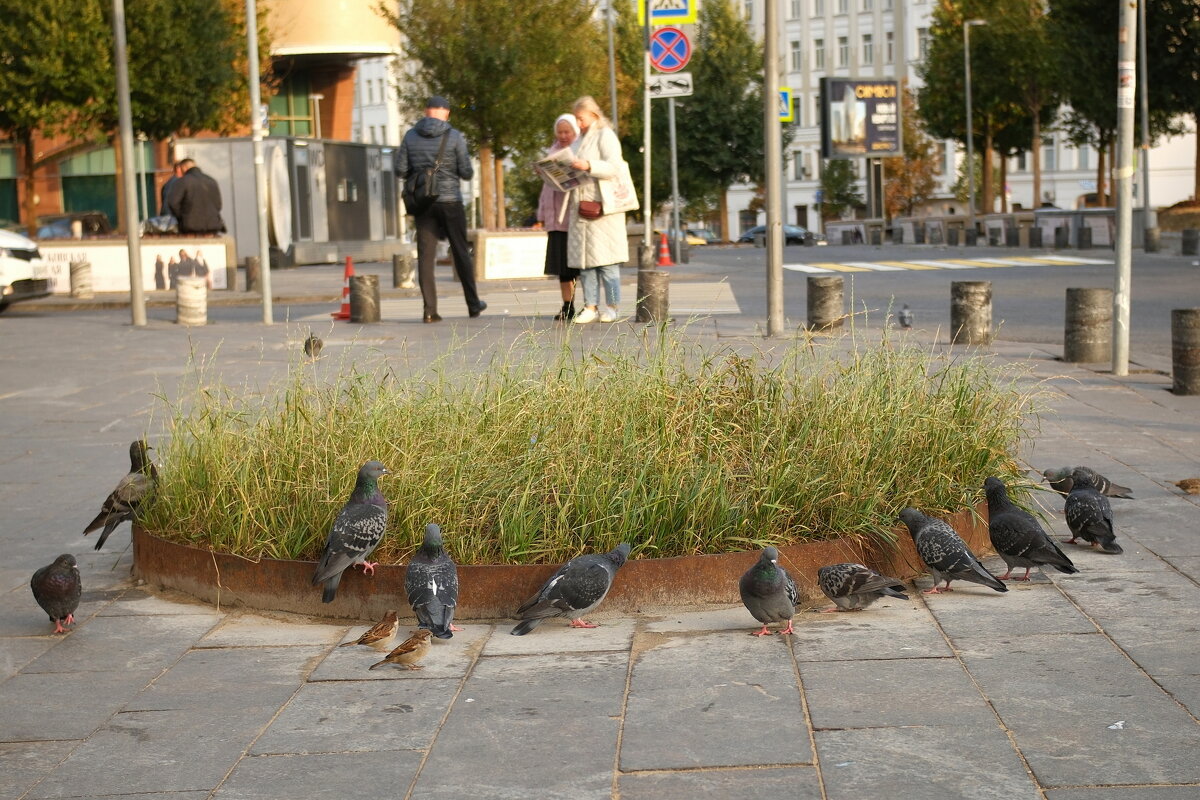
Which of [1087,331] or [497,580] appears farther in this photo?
[1087,331]

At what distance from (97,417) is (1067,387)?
6.63m

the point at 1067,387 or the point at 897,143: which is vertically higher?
the point at 897,143

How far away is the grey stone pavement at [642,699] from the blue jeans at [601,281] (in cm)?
814

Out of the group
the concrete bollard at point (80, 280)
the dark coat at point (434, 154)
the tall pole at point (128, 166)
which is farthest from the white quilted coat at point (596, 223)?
the concrete bollard at point (80, 280)

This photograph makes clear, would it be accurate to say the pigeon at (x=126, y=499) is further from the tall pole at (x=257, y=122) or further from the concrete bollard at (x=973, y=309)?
the tall pole at (x=257, y=122)

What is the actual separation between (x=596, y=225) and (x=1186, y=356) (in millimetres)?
5460

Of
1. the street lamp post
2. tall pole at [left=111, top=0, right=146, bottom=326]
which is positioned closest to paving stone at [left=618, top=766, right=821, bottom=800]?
tall pole at [left=111, top=0, right=146, bottom=326]

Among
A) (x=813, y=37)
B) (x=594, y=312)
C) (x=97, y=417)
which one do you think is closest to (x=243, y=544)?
(x=97, y=417)

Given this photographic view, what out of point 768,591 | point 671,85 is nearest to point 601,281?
point 671,85

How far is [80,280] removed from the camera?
2498 centimetres

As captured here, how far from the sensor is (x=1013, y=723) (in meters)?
4.52

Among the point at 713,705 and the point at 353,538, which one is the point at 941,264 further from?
the point at 713,705

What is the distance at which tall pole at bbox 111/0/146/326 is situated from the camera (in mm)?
18000

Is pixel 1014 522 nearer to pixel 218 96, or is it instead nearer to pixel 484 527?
pixel 484 527
